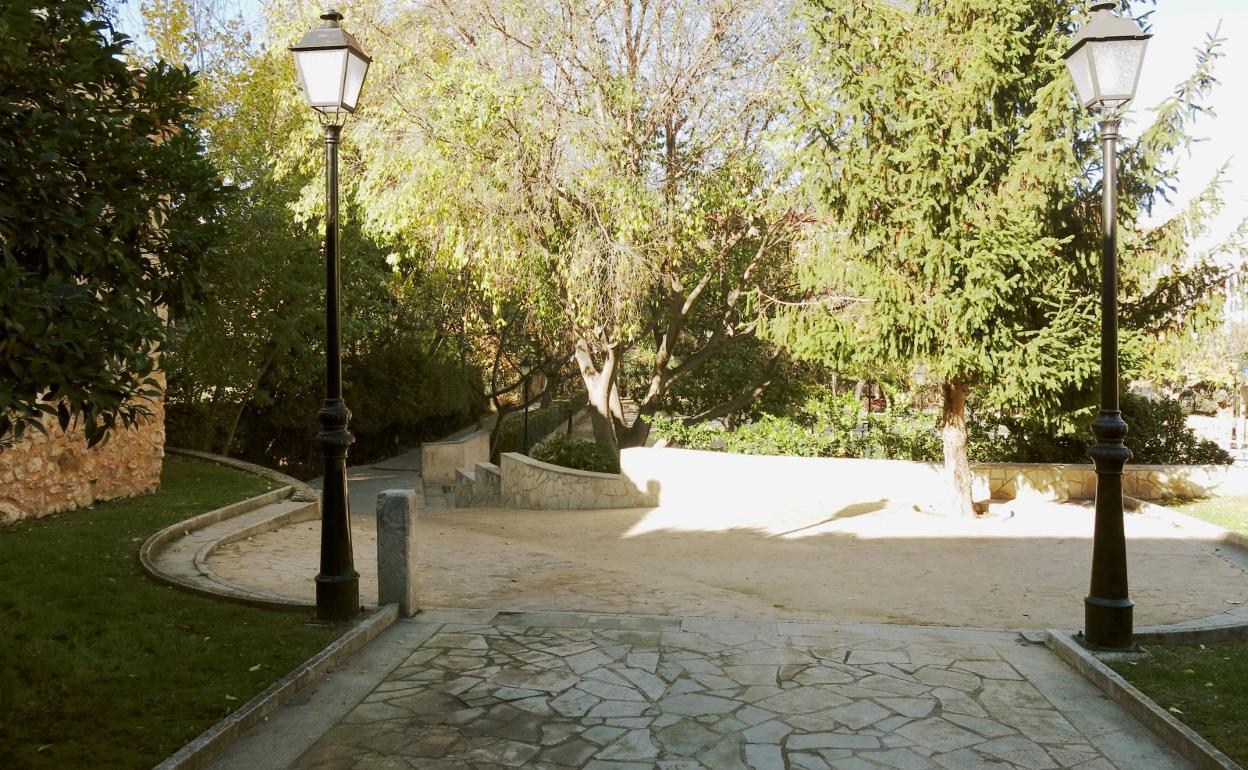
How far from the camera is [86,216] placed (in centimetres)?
369

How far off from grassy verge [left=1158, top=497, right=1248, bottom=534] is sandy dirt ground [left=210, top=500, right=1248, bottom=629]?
0.79 meters

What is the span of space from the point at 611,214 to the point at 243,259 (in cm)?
565

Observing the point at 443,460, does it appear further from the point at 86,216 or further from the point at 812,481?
the point at 86,216

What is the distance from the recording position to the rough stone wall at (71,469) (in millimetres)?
10039

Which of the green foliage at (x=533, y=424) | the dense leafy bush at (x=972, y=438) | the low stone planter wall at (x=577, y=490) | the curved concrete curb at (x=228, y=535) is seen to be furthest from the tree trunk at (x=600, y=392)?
the green foliage at (x=533, y=424)

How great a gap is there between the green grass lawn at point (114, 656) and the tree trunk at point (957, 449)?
9.48 metres

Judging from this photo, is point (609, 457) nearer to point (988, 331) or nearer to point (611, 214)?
point (611, 214)

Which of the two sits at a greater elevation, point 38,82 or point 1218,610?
point 38,82

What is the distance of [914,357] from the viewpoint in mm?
12188

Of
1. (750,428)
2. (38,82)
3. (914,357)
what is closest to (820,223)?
(914,357)

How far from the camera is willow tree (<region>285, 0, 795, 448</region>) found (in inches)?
546

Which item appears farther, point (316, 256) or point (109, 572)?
point (316, 256)

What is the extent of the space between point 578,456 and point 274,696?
11.0 m

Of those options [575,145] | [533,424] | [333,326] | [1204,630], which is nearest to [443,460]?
[533,424]
